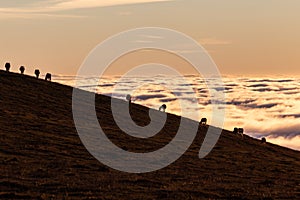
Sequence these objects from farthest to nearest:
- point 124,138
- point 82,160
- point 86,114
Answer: point 86,114, point 124,138, point 82,160

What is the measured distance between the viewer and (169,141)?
296 ft

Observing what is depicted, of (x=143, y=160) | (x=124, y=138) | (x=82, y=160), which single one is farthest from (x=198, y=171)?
(x=124, y=138)

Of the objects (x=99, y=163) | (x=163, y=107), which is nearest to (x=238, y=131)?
(x=163, y=107)

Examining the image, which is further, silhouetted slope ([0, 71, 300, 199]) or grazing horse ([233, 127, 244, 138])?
grazing horse ([233, 127, 244, 138])

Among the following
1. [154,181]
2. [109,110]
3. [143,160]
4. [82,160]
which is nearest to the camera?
[154,181]

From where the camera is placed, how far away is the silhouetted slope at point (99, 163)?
138 feet

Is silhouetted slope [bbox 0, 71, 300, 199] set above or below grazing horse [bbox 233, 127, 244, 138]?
below

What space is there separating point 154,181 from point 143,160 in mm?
17225

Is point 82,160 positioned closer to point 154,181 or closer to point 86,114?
point 154,181

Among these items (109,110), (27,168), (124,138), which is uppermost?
(109,110)

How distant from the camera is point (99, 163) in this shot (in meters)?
58.8

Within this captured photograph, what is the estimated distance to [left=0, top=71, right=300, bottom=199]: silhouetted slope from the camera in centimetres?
4194

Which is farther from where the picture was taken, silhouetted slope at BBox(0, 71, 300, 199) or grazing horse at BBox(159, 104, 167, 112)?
grazing horse at BBox(159, 104, 167, 112)

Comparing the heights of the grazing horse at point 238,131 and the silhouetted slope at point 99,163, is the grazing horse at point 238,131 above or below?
above
